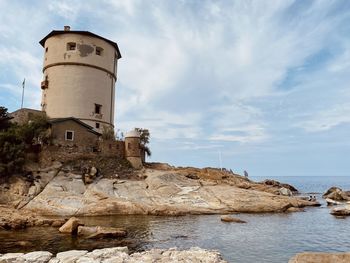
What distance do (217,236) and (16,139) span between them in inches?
1058

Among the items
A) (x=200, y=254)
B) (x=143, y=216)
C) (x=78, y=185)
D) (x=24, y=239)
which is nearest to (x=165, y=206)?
(x=143, y=216)

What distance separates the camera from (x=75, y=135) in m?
44.6

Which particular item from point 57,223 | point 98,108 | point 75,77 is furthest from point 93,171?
point 75,77

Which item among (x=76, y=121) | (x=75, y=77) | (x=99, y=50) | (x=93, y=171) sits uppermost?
(x=99, y=50)

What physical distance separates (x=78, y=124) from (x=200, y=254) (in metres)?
31.6

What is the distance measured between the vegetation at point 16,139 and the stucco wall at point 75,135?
1220 mm

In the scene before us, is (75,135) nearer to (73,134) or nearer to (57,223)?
(73,134)

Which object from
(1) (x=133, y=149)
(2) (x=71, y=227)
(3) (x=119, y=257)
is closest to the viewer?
(3) (x=119, y=257)

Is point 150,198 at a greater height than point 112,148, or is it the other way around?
point 112,148

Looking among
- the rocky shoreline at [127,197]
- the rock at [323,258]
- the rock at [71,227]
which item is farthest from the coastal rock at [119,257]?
the rocky shoreline at [127,197]

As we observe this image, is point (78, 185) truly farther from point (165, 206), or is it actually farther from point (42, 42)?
point (42, 42)

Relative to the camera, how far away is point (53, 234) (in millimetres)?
25578

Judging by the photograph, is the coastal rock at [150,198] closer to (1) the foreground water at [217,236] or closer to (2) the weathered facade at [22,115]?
(1) the foreground water at [217,236]

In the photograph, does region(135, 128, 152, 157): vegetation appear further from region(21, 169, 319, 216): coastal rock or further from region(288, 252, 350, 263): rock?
region(288, 252, 350, 263): rock
